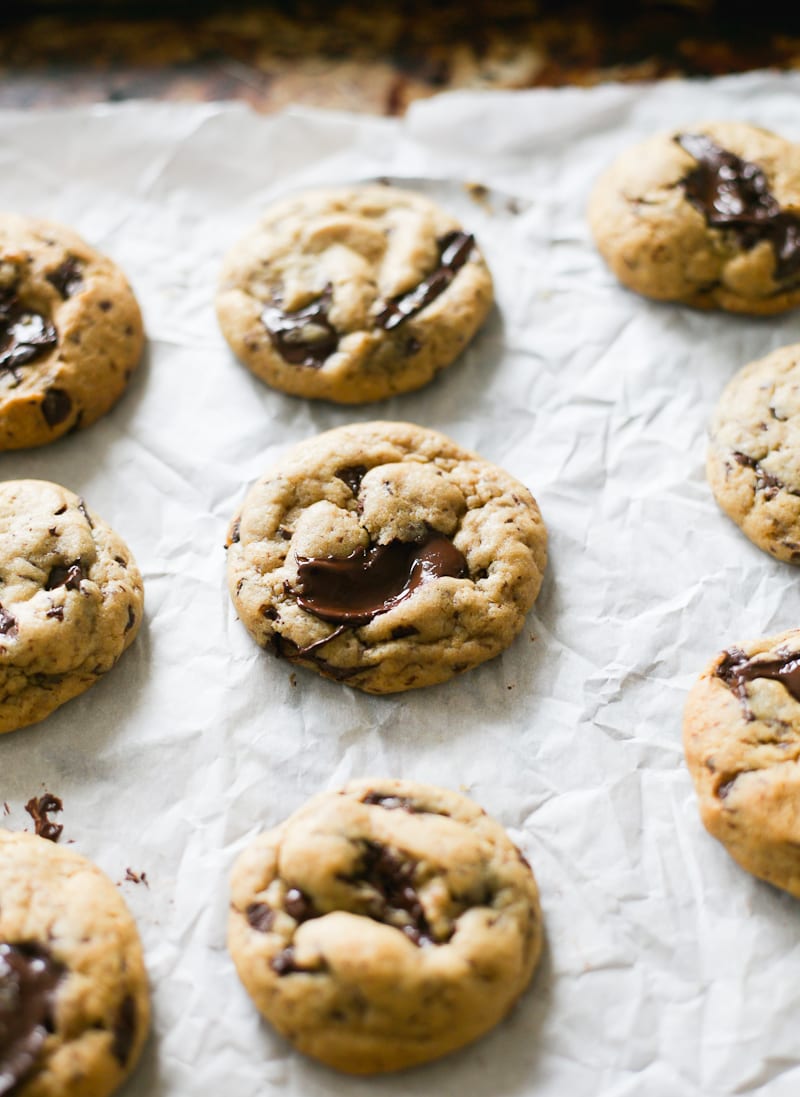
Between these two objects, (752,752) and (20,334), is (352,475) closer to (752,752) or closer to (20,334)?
(20,334)

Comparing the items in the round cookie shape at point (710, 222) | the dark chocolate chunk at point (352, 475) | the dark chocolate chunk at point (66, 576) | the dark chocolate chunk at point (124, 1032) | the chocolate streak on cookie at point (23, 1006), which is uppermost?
the round cookie shape at point (710, 222)

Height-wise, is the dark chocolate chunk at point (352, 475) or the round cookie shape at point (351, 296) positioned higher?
the round cookie shape at point (351, 296)

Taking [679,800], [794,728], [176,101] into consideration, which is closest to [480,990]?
[679,800]

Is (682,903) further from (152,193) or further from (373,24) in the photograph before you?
(373,24)

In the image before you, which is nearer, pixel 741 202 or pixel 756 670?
pixel 756 670

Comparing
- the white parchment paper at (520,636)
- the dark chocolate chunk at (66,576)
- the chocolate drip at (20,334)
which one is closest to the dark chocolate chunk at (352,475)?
the white parchment paper at (520,636)

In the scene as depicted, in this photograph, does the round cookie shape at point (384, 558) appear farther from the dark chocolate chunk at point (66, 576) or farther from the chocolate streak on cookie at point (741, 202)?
the chocolate streak on cookie at point (741, 202)

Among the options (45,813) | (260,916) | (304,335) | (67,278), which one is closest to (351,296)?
(304,335)
